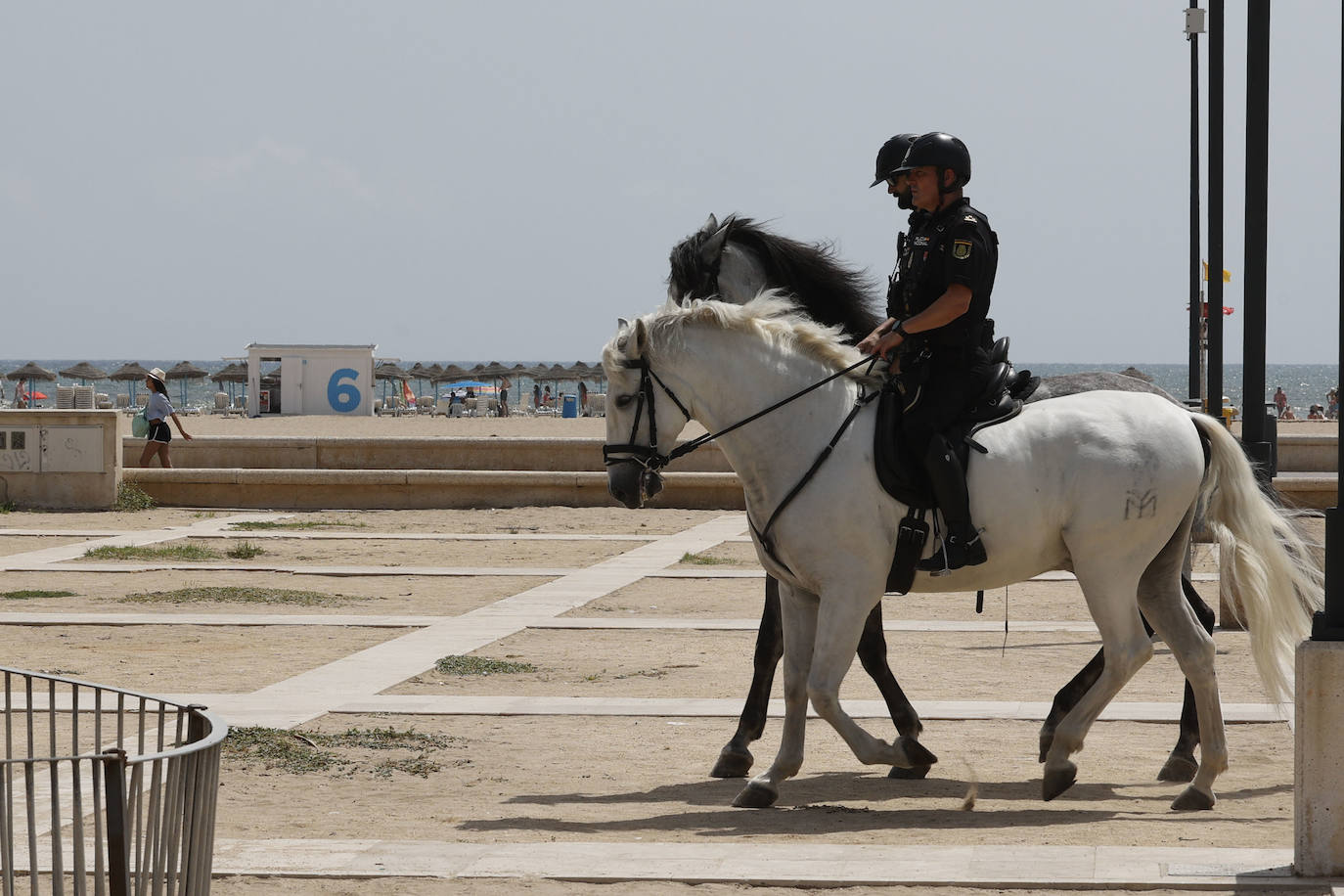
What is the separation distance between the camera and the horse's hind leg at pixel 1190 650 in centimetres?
750

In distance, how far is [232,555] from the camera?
1923 cm

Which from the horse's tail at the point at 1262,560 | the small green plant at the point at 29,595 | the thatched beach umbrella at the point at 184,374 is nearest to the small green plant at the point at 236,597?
the small green plant at the point at 29,595

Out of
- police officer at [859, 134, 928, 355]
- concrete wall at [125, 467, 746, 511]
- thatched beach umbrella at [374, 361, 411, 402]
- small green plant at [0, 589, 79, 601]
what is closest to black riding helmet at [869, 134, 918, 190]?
police officer at [859, 134, 928, 355]

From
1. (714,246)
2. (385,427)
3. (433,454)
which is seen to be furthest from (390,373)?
(714,246)

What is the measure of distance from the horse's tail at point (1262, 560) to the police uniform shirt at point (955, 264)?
1273mm

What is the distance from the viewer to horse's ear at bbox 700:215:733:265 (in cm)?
857

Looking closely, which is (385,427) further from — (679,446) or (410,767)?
(679,446)

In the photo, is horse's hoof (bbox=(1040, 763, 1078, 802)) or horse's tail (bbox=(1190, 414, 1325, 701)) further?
horse's tail (bbox=(1190, 414, 1325, 701))

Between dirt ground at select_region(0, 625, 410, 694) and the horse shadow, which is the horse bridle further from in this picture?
dirt ground at select_region(0, 625, 410, 694)

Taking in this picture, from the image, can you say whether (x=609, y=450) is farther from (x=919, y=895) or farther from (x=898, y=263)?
(x=919, y=895)

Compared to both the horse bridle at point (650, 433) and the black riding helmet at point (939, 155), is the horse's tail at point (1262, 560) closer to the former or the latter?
the black riding helmet at point (939, 155)

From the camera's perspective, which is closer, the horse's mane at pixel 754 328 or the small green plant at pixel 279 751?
the horse's mane at pixel 754 328

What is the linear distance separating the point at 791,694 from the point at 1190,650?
1.86 metres

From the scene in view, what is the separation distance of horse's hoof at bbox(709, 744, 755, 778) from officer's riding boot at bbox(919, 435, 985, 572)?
1.45m
